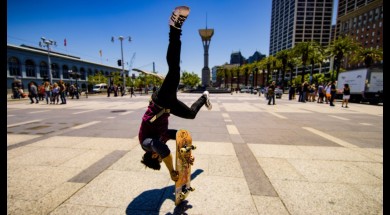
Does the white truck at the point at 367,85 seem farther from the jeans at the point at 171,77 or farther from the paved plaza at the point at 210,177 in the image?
the jeans at the point at 171,77

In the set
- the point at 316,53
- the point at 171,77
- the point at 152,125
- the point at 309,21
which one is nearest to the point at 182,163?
the point at 152,125

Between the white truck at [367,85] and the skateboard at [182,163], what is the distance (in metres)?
22.2

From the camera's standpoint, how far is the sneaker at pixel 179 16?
6.61ft

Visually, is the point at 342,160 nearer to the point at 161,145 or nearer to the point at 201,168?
the point at 201,168

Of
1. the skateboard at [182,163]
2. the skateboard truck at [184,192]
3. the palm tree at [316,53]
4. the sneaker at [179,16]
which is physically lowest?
the skateboard truck at [184,192]

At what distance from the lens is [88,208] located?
2455 millimetres

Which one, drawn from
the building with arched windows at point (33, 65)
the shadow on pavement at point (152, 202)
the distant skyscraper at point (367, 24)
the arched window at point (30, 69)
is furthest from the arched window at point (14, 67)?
the distant skyscraper at point (367, 24)

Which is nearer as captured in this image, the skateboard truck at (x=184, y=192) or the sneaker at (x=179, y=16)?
the sneaker at (x=179, y=16)

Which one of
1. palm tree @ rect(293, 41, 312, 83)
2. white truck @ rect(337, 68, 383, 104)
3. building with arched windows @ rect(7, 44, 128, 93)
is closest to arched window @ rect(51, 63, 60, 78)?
building with arched windows @ rect(7, 44, 128, 93)

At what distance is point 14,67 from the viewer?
43.5 metres

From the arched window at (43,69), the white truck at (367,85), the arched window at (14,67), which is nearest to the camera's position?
the white truck at (367,85)

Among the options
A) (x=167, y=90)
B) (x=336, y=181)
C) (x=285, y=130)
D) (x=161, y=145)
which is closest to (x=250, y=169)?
(x=336, y=181)
